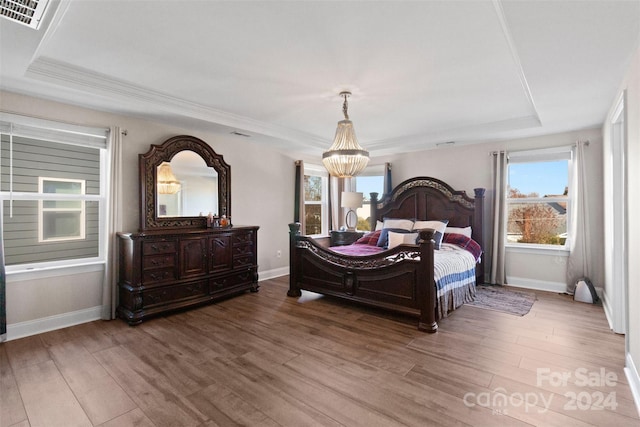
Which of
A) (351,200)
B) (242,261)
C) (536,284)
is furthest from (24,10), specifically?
(536,284)

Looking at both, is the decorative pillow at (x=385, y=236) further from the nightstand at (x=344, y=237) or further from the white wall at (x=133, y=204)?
the white wall at (x=133, y=204)

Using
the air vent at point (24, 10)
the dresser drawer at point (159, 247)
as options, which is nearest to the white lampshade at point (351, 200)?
the dresser drawer at point (159, 247)

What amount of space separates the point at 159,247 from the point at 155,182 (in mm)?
858

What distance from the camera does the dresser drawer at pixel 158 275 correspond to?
11.4 feet

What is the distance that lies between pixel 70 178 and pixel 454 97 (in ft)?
14.3

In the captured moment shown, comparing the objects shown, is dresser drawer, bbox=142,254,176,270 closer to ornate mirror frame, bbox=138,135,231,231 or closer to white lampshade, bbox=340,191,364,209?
ornate mirror frame, bbox=138,135,231,231

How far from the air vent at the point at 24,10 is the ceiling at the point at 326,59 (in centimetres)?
6

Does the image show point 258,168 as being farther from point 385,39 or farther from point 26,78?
point 385,39

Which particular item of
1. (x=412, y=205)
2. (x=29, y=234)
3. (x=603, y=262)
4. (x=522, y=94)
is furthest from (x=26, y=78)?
(x=603, y=262)

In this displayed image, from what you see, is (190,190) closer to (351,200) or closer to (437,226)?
(351,200)

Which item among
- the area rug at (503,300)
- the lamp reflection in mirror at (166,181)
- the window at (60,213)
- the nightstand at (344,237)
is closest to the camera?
the window at (60,213)

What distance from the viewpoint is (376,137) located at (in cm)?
536

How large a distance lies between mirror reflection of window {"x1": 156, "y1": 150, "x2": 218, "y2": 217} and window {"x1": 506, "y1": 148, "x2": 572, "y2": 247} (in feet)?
15.0

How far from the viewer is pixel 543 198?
15.5 ft
